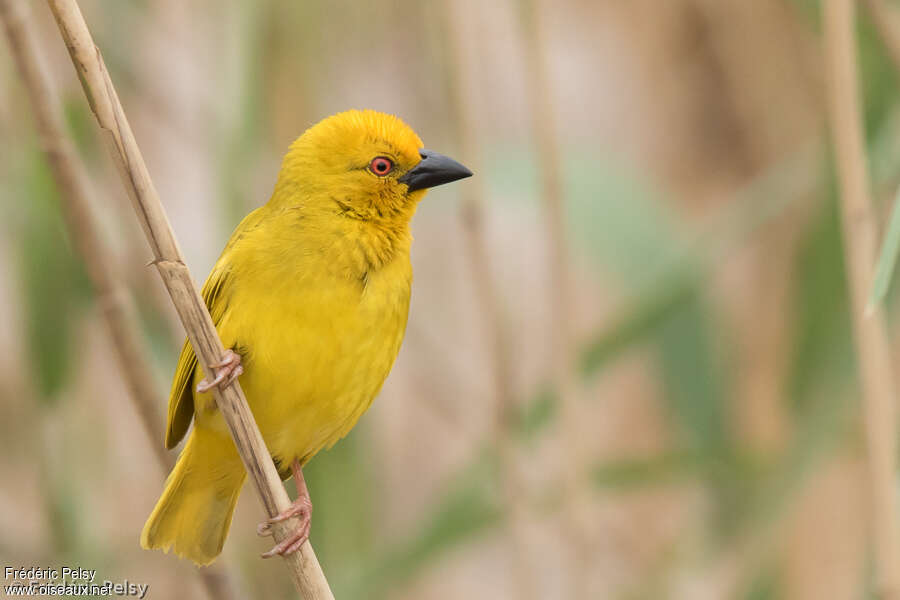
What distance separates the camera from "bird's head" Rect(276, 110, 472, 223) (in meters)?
1.79

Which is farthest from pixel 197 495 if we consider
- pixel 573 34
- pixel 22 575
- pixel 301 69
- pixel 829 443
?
pixel 573 34

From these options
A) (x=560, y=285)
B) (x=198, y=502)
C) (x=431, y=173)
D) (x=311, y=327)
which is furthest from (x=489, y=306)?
(x=198, y=502)

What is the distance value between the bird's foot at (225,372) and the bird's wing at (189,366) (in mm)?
134

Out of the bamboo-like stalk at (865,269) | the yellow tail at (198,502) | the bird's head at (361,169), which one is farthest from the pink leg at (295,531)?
the bamboo-like stalk at (865,269)

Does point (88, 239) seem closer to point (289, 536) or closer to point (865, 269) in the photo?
point (289, 536)

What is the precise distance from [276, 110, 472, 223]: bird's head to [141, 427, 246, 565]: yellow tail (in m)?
0.47

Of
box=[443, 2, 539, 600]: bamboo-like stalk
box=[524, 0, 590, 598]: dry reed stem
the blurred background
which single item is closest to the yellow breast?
the blurred background

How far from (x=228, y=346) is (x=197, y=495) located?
1.06 ft

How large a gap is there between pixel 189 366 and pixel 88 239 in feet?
0.87

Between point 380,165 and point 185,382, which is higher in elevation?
point 380,165

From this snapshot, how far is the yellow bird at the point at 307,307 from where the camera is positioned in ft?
5.53

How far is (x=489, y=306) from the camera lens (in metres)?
2.21

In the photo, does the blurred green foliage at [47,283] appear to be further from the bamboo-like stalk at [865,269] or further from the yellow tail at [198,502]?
the bamboo-like stalk at [865,269]

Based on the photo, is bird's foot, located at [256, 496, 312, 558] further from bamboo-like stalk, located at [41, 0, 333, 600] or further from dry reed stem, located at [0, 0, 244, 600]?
dry reed stem, located at [0, 0, 244, 600]
